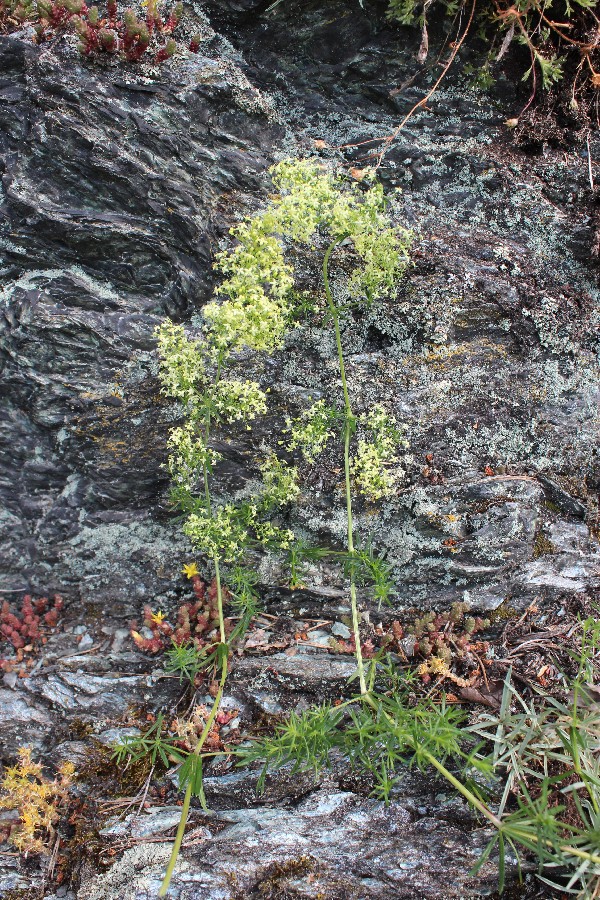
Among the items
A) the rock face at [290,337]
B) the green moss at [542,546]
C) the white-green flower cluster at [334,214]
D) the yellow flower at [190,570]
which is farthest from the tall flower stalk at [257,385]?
the green moss at [542,546]

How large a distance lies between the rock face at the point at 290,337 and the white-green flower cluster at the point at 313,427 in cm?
29

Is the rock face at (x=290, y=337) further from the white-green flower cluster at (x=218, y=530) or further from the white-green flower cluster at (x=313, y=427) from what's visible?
the white-green flower cluster at (x=218, y=530)

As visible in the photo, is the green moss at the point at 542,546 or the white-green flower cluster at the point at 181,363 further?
the green moss at the point at 542,546

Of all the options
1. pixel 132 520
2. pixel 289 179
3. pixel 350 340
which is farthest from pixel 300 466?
pixel 289 179

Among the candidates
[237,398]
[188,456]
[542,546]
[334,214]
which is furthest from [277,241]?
[542,546]

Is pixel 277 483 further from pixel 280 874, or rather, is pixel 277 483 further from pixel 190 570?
pixel 280 874

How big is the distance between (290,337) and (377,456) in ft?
3.72

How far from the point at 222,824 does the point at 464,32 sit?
5.49 m

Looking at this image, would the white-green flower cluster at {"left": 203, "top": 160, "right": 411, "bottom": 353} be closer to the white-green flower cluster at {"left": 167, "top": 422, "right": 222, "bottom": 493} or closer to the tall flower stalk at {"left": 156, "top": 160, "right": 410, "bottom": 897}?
the tall flower stalk at {"left": 156, "top": 160, "right": 410, "bottom": 897}

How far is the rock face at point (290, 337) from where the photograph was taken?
13.6 feet

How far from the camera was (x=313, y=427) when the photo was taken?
390 cm

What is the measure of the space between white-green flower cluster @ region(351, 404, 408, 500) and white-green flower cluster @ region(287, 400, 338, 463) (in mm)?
232

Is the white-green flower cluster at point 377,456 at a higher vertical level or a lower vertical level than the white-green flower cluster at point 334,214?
lower

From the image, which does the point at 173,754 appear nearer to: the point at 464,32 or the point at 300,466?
the point at 300,466
